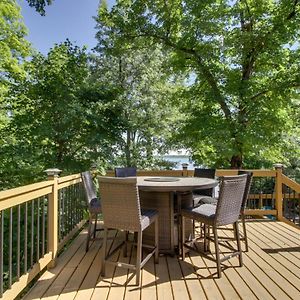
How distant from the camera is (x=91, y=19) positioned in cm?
1235

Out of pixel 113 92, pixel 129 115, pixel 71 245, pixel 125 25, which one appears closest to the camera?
pixel 71 245

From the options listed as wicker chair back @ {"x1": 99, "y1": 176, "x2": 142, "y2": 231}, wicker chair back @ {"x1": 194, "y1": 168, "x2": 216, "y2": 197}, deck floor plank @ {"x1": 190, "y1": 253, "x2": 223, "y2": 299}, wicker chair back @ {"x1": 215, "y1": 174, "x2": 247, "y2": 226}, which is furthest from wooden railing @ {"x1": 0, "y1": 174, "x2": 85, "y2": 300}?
wicker chair back @ {"x1": 194, "y1": 168, "x2": 216, "y2": 197}

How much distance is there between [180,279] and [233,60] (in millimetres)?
6904

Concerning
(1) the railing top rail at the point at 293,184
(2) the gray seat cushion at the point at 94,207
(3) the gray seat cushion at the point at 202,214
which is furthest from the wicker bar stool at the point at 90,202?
(1) the railing top rail at the point at 293,184

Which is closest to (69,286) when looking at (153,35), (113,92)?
(113,92)

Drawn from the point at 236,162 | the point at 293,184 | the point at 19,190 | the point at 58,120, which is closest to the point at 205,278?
the point at 19,190

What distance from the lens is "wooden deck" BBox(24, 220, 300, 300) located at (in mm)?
2527

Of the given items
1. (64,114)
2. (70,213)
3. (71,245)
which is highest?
(64,114)

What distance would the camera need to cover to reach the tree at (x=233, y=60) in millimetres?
7465

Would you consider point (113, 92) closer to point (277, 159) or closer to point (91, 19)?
point (277, 159)

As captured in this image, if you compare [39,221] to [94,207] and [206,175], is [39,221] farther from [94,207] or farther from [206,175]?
[206,175]

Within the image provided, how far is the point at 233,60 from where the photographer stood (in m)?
8.23

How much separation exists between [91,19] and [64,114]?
303 inches

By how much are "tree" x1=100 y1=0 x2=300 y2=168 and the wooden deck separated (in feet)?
14.5
